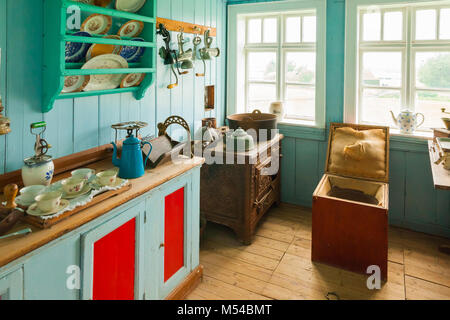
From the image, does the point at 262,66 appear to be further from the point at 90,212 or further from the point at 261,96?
the point at 90,212

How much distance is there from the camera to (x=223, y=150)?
296 centimetres

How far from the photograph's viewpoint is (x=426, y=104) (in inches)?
127

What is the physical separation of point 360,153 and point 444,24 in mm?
1391

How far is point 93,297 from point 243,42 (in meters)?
3.24

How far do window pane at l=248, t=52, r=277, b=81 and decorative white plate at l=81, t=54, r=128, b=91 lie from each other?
208cm

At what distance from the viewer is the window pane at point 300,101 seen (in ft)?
12.3

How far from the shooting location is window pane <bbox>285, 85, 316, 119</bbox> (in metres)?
3.74

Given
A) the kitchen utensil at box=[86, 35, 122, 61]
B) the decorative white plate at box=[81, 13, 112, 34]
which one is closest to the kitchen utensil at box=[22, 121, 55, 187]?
the kitchen utensil at box=[86, 35, 122, 61]

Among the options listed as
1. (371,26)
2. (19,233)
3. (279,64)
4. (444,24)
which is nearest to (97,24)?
(19,233)

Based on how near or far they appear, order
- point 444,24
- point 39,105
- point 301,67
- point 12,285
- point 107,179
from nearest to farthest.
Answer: point 12,285
point 107,179
point 39,105
point 444,24
point 301,67

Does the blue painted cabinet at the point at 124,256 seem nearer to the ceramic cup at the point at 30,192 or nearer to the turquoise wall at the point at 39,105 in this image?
the ceramic cup at the point at 30,192

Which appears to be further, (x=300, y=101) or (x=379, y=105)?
(x=300, y=101)

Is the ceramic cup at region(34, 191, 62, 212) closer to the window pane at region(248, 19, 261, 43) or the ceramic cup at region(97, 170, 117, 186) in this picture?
the ceramic cup at region(97, 170, 117, 186)

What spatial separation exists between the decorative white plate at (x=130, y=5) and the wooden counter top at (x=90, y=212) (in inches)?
38.4
